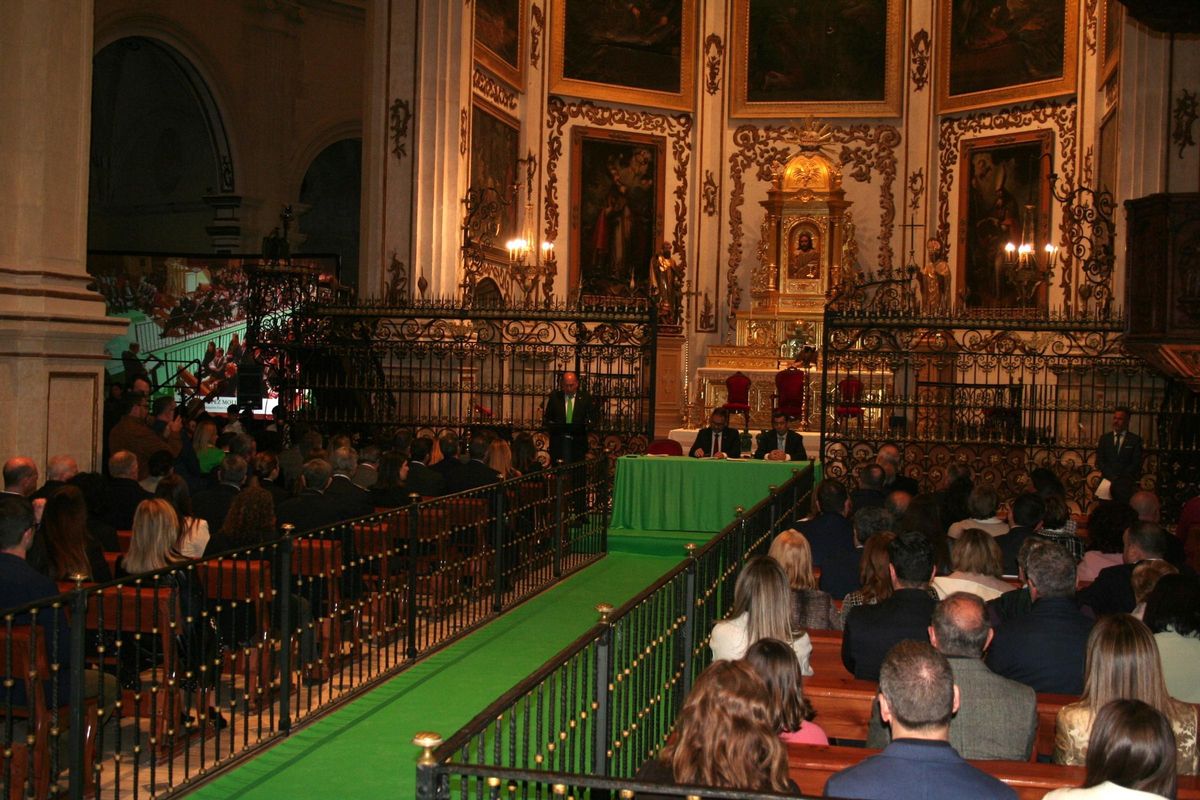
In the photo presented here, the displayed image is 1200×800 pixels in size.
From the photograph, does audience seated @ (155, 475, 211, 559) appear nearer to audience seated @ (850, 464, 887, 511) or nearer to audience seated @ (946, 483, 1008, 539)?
audience seated @ (946, 483, 1008, 539)

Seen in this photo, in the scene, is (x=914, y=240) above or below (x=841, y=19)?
below

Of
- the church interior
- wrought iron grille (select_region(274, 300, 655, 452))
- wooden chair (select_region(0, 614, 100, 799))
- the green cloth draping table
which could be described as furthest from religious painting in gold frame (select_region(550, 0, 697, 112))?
wooden chair (select_region(0, 614, 100, 799))

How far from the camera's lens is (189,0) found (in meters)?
22.1

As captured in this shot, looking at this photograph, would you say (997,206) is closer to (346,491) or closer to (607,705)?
(346,491)

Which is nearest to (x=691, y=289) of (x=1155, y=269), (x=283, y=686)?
(x=1155, y=269)

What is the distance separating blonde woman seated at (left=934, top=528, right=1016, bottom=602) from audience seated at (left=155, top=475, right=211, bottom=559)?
4052 millimetres

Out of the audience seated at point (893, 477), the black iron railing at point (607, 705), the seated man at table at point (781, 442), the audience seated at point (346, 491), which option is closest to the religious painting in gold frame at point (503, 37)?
the seated man at table at point (781, 442)

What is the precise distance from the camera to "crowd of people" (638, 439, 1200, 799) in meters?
3.26

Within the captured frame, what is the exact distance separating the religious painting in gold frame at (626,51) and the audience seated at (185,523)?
18038 mm

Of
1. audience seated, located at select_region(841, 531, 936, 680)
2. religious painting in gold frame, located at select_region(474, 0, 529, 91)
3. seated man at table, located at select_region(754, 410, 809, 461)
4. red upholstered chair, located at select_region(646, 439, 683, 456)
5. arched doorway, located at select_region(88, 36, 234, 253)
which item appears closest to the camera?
audience seated, located at select_region(841, 531, 936, 680)

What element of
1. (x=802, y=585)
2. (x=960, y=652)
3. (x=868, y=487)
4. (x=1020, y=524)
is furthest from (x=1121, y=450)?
(x=960, y=652)

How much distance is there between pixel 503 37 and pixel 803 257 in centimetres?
679

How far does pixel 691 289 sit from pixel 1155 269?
13719mm

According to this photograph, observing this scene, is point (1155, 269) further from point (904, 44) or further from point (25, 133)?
point (904, 44)
